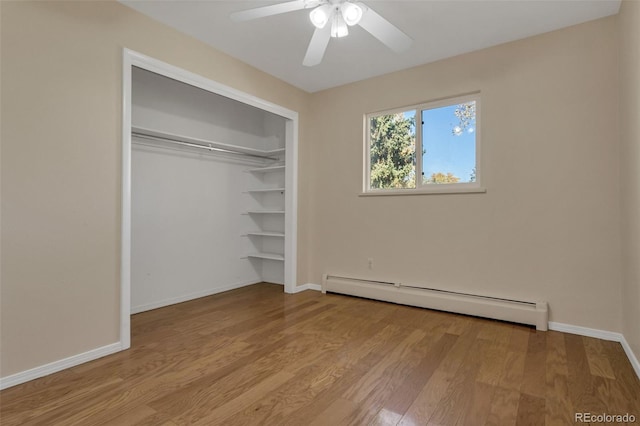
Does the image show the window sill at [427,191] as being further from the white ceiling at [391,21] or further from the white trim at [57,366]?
the white trim at [57,366]

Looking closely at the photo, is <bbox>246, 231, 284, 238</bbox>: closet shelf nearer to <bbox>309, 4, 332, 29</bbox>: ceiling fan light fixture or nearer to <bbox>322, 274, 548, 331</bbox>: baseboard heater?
<bbox>322, 274, 548, 331</bbox>: baseboard heater

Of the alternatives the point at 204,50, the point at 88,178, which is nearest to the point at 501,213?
the point at 204,50

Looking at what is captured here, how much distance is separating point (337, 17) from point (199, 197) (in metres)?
2.63

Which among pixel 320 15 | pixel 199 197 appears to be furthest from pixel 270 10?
pixel 199 197

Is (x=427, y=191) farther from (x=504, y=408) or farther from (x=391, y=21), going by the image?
(x=504, y=408)

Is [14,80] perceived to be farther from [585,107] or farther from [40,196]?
[585,107]

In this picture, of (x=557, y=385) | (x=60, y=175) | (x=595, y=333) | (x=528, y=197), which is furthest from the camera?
(x=528, y=197)

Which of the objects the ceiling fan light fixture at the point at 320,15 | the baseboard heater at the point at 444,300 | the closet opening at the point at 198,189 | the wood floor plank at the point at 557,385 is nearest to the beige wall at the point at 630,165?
the wood floor plank at the point at 557,385

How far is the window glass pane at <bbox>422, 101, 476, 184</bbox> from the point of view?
333 cm

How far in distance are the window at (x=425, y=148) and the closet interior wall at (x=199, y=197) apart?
139 centimetres

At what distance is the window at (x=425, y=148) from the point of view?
Answer: 334cm

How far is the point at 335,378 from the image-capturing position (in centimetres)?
202

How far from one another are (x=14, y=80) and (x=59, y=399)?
1.86m

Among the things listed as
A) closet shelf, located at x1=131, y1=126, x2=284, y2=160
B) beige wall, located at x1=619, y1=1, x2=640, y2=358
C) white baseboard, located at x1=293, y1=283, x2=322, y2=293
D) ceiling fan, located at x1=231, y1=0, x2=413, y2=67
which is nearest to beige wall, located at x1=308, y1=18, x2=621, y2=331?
beige wall, located at x1=619, y1=1, x2=640, y2=358
